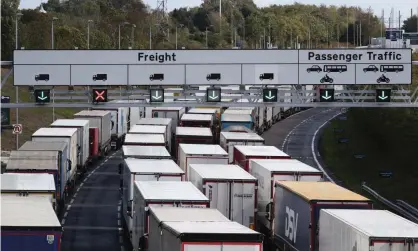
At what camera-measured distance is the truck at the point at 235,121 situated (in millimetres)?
62562

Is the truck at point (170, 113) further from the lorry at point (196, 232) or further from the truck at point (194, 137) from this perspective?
the lorry at point (196, 232)

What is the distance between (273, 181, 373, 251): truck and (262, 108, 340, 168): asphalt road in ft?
119

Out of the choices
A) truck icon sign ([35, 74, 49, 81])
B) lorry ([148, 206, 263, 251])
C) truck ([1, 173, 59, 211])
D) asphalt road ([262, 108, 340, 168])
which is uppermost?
truck icon sign ([35, 74, 49, 81])

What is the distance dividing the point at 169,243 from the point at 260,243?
241 centimetres

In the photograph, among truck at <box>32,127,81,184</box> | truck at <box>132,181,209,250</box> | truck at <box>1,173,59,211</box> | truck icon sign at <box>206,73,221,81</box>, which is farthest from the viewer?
truck at <box>32,127,81,184</box>

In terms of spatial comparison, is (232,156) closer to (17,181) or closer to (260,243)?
(17,181)

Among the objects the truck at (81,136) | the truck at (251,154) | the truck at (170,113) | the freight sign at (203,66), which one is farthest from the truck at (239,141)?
the truck at (170,113)

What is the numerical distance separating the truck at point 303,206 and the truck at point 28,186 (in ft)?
22.0

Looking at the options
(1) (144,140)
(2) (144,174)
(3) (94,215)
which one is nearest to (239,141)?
(1) (144,140)

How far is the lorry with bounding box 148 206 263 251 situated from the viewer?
19.1m

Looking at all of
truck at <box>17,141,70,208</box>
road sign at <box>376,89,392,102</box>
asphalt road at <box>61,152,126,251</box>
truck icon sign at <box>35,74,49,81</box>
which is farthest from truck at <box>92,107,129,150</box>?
road sign at <box>376,89,392,102</box>

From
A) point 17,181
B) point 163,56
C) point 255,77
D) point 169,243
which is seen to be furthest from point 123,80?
point 169,243

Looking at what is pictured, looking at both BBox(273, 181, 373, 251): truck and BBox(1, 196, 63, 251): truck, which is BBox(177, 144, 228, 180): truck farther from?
BBox(1, 196, 63, 251): truck

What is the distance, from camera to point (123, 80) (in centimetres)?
4019
